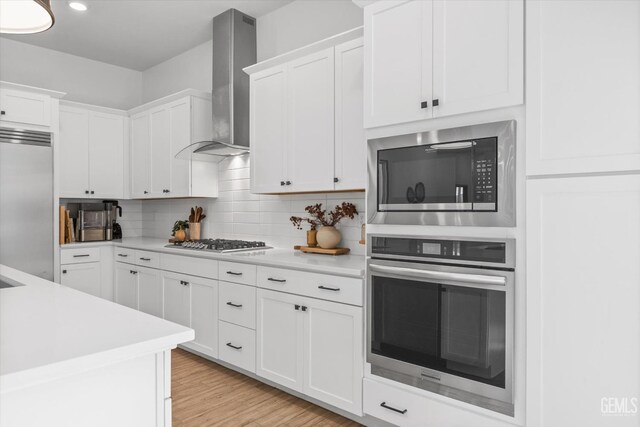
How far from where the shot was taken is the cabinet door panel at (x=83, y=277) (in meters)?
4.14

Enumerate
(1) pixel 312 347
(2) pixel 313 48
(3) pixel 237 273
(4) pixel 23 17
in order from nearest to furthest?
(4) pixel 23 17, (1) pixel 312 347, (2) pixel 313 48, (3) pixel 237 273

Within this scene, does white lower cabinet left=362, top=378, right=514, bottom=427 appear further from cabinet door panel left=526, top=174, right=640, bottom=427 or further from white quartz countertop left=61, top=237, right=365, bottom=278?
white quartz countertop left=61, top=237, right=365, bottom=278

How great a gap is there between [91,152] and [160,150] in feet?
2.80

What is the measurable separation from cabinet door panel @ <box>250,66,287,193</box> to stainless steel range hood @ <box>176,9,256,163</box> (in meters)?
0.32

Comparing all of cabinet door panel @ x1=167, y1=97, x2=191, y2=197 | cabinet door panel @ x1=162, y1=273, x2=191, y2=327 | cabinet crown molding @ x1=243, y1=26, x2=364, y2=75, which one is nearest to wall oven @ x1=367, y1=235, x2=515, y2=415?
cabinet crown molding @ x1=243, y1=26, x2=364, y2=75

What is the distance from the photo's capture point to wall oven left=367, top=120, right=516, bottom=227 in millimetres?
1806

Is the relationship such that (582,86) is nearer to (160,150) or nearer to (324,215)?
(324,215)

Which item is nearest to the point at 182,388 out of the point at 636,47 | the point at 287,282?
the point at 287,282

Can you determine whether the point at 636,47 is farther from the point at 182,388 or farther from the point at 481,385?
the point at 182,388

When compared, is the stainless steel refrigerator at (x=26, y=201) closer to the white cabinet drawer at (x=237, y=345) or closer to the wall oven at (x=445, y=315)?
the white cabinet drawer at (x=237, y=345)

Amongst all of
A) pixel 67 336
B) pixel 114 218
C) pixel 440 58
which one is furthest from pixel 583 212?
pixel 114 218

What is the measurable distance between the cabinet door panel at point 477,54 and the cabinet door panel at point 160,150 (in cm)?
309

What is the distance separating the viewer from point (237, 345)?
3.04 meters

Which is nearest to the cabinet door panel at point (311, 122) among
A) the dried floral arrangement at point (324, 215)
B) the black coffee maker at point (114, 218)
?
the dried floral arrangement at point (324, 215)
